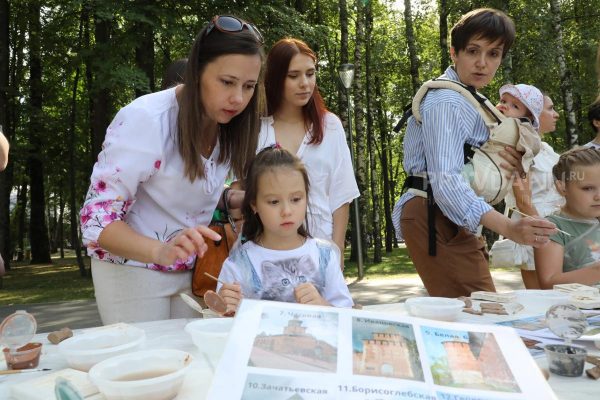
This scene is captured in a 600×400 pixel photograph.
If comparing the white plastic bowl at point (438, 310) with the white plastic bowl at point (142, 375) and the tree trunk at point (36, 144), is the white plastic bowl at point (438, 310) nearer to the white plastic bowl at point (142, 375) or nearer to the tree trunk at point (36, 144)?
the white plastic bowl at point (142, 375)

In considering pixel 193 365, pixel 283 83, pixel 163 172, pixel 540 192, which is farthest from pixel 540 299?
pixel 540 192

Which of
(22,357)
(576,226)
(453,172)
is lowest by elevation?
(22,357)

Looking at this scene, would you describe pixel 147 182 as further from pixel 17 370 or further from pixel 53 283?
pixel 53 283

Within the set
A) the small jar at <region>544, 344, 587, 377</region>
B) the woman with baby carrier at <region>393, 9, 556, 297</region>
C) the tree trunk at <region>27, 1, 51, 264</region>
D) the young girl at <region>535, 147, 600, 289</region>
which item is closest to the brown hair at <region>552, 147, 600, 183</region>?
the young girl at <region>535, 147, 600, 289</region>

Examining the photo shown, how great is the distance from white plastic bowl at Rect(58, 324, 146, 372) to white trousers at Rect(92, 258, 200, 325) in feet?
1.74

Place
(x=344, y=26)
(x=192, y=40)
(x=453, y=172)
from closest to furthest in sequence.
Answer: (x=453, y=172) → (x=192, y=40) → (x=344, y=26)

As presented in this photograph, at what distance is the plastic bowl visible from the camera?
3.93 feet

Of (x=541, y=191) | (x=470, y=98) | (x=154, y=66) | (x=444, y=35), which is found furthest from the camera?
(x=444, y=35)

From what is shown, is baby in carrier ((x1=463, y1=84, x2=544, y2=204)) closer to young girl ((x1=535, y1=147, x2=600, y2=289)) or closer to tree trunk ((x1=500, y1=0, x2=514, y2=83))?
young girl ((x1=535, y1=147, x2=600, y2=289))

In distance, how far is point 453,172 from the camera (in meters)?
2.31

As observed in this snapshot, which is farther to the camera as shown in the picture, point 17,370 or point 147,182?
point 147,182

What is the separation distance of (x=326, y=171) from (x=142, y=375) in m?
2.11

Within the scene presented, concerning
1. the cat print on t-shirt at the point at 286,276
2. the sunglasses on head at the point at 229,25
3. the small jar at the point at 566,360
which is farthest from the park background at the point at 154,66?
the small jar at the point at 566,360

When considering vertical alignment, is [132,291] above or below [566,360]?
above
